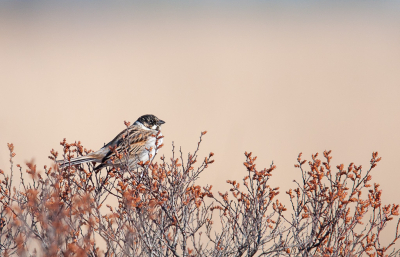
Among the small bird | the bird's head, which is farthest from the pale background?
the bird's head

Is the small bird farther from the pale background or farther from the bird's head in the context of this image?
the pale background

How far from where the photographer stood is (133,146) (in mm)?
6082

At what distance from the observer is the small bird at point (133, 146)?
5.15m

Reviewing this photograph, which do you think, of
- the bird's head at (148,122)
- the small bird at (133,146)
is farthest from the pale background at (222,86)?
the bird's head at (148,122)

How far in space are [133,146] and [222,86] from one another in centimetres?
2637

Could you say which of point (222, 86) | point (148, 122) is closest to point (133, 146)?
point (148, 122)

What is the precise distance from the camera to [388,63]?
35531 mm

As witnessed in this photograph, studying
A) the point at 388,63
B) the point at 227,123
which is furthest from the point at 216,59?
the point at 227,123

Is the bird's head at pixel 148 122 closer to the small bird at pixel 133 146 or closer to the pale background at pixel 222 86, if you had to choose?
the small bird at pixel 133 146

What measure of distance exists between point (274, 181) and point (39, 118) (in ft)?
49.3

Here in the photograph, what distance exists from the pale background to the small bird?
3.26ft

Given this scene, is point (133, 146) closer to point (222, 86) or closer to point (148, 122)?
point (148, 122)

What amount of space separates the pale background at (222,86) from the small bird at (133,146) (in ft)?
3.26

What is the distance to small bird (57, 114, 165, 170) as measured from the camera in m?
5.15
